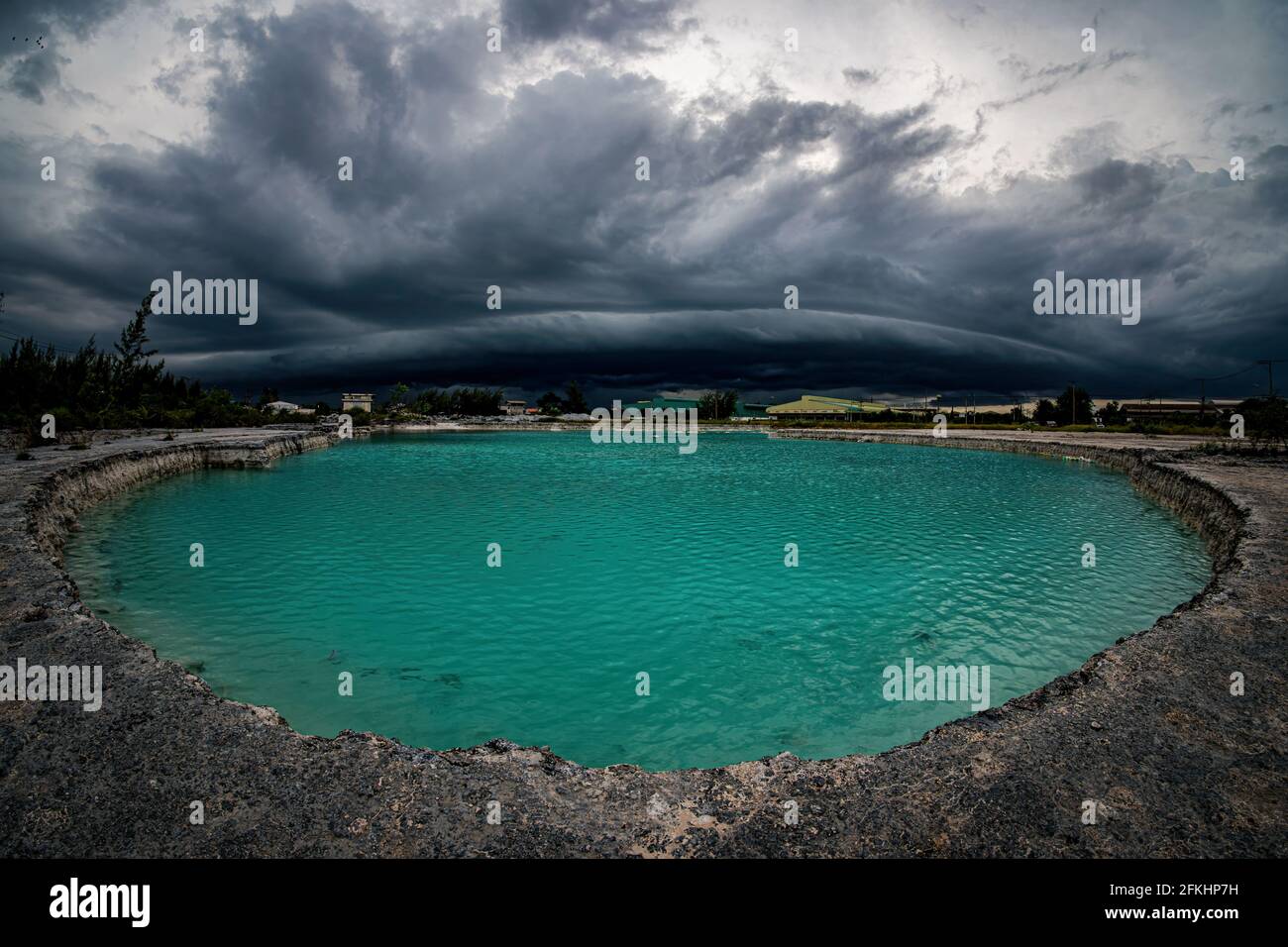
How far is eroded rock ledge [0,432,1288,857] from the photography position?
12.9ft

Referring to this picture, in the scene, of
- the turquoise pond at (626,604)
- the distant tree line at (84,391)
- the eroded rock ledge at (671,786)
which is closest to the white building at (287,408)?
the distant tree line at (84,391)

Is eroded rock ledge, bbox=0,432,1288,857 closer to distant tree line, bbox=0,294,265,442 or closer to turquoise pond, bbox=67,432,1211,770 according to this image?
turquoise pond, bbox=67,432,1211,770

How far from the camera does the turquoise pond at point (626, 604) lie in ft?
27.2

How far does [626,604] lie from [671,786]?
319 inches

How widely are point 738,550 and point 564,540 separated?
5229 millimetres

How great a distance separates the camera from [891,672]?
950 cm

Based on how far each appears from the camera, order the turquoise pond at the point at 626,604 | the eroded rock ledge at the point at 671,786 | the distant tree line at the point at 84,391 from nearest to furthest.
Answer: the eroded rock ledge at the point at 671,786 < the turquoise pond at the point at 626,604 < the distant tree line at the point at 84,391

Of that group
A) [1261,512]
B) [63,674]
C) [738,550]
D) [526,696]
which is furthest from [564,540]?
[1261,512]

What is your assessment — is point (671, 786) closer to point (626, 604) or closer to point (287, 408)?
point (626, 604)

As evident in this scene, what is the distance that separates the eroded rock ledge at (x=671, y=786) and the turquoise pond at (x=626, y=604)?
2.46 meters

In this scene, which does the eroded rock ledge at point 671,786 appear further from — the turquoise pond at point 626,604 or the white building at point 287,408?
the white building at point 287,408

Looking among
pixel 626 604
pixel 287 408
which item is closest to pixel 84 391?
pixel 626 604

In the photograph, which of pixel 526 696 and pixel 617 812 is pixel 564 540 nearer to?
pixel 526 696
